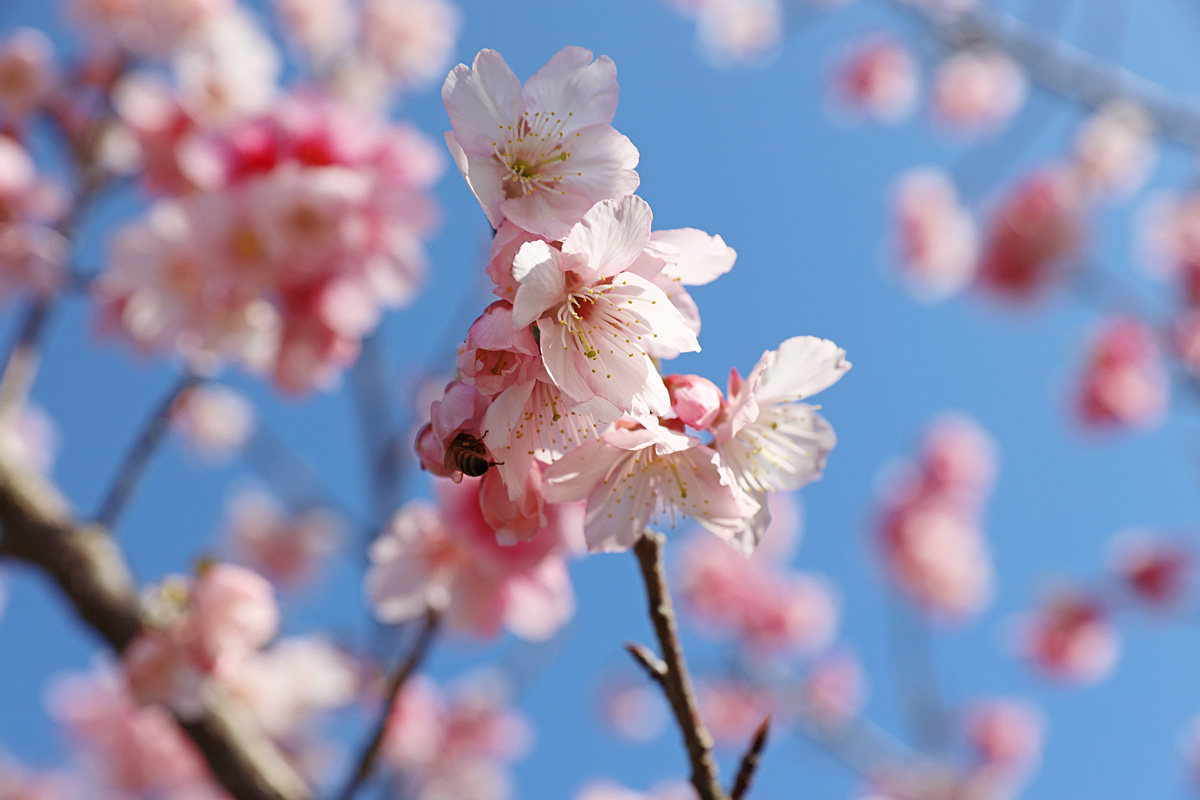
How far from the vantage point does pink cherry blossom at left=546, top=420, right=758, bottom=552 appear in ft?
2.47

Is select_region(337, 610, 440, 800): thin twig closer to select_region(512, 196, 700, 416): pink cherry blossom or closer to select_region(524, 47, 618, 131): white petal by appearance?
select_region(512, 196, 700, 416): pink cherry blossom

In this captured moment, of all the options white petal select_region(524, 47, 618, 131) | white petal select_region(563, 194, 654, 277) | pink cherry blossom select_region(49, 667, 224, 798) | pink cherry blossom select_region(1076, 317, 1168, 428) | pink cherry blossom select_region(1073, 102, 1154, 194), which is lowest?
pink cherry blossom select_region(49, 667, 224, 798)

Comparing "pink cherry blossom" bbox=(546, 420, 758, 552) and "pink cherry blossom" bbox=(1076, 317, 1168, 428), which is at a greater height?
"pink cherry blossom" bbox=(1076, 317, 1168, 428)

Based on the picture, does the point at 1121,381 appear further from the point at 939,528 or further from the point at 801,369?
the point at 801,369

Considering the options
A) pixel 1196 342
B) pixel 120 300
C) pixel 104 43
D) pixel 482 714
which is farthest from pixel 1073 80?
pixel 482 714

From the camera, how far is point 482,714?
4.98m

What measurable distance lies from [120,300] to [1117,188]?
7.37m

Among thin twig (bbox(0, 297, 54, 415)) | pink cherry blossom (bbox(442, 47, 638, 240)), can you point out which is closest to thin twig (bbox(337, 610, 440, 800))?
pink cherry blossom (bbox(442, 47, 638, 240))

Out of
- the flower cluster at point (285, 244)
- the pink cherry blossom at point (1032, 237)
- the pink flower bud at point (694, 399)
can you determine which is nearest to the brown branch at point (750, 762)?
the pink flower bud at point (694, 399)

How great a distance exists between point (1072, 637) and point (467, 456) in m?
6.55

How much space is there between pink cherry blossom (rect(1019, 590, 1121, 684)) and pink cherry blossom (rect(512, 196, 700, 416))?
637 centimetres

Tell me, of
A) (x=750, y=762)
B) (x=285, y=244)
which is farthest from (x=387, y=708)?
(x=285, y=244)

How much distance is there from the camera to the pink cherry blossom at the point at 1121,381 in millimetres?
5328

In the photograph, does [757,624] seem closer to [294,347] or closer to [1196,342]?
[1196,342]
